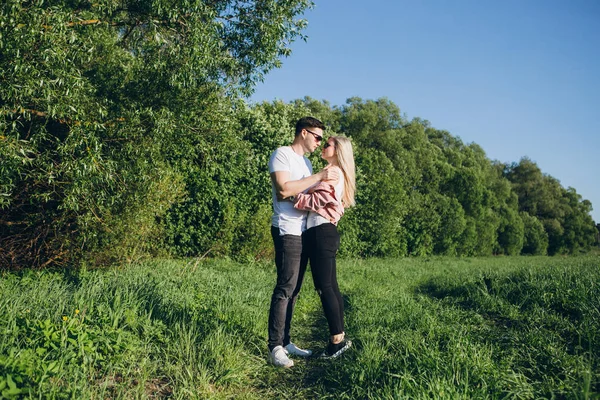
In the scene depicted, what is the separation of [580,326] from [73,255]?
7.90 metres

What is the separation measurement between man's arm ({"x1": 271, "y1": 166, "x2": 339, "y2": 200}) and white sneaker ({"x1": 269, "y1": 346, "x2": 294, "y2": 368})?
1400mm

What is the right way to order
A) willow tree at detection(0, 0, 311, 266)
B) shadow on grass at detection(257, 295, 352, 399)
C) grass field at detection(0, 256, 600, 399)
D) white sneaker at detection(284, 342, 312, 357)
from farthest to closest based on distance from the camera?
willow tree at detection(0, 0, 311, 266) < white sneaker at detection(284, 342, 312, 357) < shadow on grass at detection(257, 295, 352, 399) < grass field at detection(0, 256, 600, 399)

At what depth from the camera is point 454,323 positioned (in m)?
4.88

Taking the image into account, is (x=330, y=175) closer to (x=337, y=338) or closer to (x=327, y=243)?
(x=327, y=243)

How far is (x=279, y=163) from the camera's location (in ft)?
12.3

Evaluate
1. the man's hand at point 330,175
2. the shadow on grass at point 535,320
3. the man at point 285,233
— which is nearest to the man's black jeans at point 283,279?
the man at point 285,233

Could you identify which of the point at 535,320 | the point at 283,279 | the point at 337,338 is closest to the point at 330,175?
the point at 283,279

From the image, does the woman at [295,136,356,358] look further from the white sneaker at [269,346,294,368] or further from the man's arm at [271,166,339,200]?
the white sneaker at [269,346,294,368]

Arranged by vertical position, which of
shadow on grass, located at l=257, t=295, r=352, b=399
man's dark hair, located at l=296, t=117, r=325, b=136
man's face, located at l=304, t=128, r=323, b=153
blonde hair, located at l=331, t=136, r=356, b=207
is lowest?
shadow on grass, located at l=257, t=295, r=352, b=399

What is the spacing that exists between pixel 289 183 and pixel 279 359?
1.60 metres

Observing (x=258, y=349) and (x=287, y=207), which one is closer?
(x=287, y=207)

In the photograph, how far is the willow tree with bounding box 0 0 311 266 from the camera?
5.21 m

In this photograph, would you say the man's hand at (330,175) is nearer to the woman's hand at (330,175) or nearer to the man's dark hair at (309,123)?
the woman's hand at (330,175)

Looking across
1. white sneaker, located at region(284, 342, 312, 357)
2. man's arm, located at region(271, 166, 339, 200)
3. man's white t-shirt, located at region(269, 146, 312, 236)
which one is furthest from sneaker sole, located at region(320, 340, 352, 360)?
man's arm, located at region(271, 166, 339, 200)
